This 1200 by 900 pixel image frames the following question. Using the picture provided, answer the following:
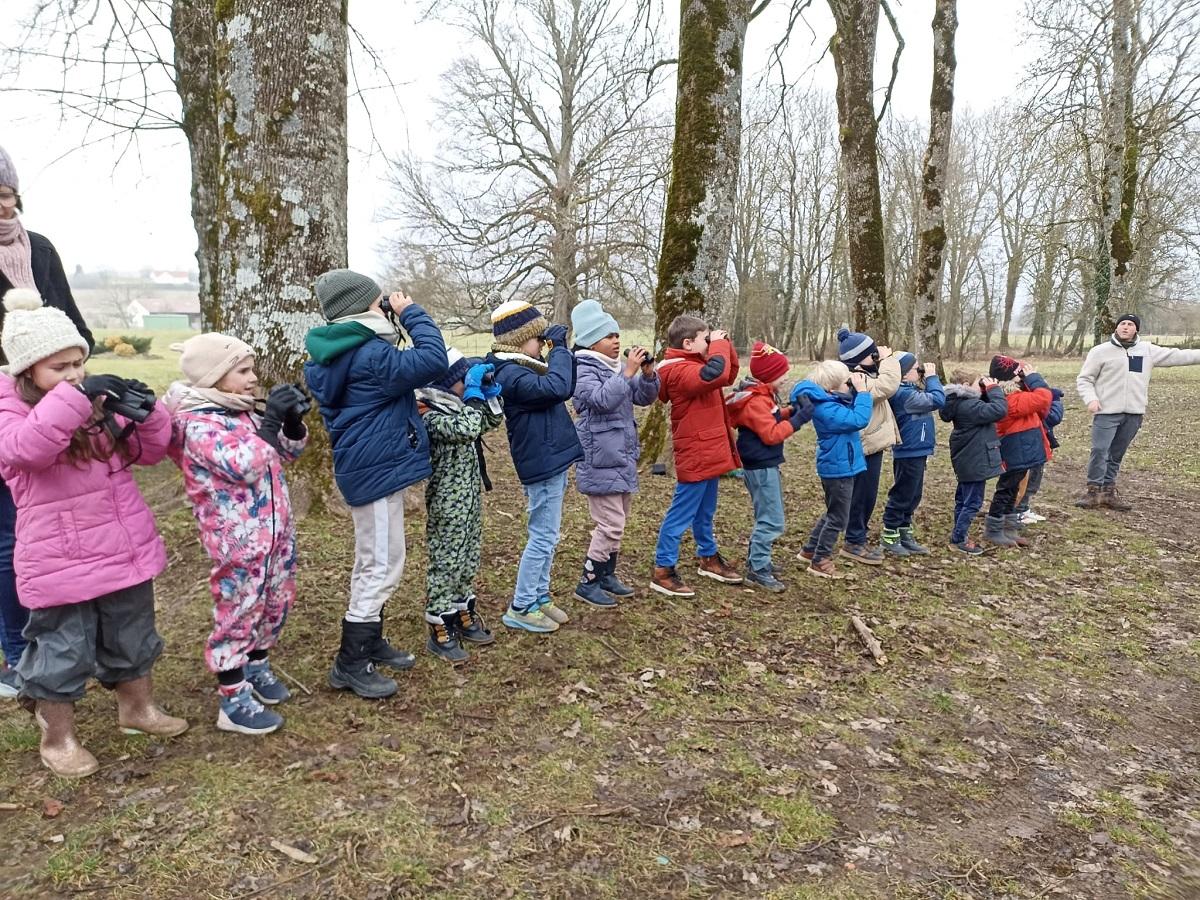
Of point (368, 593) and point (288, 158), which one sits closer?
point (368, 593)

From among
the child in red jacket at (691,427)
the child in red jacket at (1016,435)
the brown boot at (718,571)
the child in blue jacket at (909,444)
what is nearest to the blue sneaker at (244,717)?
the child in red jacket at (691,427)

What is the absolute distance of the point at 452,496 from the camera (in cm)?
413

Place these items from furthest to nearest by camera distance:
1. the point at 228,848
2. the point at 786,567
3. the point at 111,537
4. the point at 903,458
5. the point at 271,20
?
the point at 903,458 → the point at 786,567 → the point at 271,20 → the point at 111,537 → the point at 228,848

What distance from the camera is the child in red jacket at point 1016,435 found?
22.4ft

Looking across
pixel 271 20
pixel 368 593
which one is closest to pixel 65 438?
pixel 368 593

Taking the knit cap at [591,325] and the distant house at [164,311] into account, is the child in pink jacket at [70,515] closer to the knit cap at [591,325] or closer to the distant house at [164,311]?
the knit cap at [591,325]

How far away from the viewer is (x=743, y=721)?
374 centimetres

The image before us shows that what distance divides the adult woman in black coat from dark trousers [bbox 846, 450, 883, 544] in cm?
537

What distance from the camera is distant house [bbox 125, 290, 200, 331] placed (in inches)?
2823

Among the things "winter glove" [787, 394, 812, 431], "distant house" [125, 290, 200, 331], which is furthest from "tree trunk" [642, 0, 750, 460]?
"distant house" [125, 290, 200, 331]

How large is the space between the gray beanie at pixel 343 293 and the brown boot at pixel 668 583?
9.17 feet

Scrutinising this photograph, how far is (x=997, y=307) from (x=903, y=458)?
41.5 m

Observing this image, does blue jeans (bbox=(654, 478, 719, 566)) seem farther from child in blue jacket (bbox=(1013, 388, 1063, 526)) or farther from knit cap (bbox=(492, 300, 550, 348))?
child in blue jacket (bbox=(1013, 388, 1063, 526))

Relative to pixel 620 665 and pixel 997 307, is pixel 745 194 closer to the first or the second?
pixel 997 307
